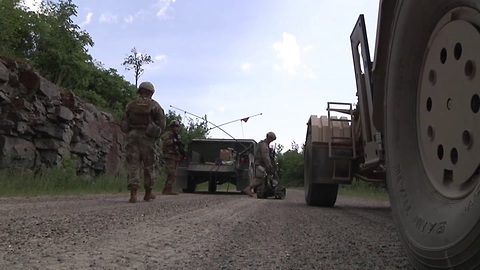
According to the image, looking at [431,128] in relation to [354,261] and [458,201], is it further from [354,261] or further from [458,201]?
[354,261]

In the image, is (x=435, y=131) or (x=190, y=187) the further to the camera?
(x=190, y=187)

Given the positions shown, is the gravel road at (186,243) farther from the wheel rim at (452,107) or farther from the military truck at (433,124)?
the wheel rim at (452,107)

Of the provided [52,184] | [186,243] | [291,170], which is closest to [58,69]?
[52,184]

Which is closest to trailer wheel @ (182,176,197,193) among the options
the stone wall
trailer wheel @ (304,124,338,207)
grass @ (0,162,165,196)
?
grass @ (0,162,165,196)

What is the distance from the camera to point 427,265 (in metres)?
1.91

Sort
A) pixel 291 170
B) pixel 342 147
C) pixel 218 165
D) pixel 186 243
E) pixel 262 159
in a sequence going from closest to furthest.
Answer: pixel 186 243 → pixel 342 147 → pixel 262 159 → pixel 218 165 → pixel 291 170

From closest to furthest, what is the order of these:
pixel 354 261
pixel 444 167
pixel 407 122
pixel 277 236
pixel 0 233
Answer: pixel 444 167 → pixel 407 122 → pixel 354 261 → pixel 0 233 → pixel 277 236

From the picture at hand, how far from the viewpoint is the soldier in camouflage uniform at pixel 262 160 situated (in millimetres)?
11695

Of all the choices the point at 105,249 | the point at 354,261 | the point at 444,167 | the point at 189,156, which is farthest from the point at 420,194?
the point at 189,156

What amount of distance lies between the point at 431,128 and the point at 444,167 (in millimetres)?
221

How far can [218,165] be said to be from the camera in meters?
15.4

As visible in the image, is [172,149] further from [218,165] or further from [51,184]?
[51,184]

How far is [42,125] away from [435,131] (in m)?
11.4

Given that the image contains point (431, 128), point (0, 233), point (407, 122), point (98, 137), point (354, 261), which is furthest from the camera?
point (98, 137)
